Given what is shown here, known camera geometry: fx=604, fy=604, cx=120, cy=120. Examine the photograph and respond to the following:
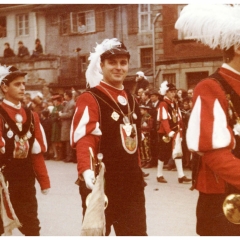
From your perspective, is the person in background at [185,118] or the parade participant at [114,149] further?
the person in background at [185,118]

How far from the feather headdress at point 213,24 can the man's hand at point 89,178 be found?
2.47 feet

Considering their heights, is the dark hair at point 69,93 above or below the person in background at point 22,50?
below

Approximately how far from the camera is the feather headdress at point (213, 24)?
1925 mm

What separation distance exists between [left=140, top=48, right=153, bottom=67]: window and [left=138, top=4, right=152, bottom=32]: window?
189mm

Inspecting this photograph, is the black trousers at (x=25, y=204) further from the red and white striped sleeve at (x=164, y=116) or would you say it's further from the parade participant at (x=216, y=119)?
the red and white striped sleeve at (x=164, y=116)

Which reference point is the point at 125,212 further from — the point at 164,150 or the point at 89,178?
the point at 164,150

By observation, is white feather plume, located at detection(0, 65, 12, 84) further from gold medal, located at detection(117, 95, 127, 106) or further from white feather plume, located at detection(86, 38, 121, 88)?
gold medal, located at detection(117, 95, 127, 106)

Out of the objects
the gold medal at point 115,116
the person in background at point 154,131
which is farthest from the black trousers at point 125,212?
the person in background at point 154,131

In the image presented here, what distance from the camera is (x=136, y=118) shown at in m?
2.78

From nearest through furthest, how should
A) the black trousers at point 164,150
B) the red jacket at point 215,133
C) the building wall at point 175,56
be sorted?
the red jacket at point 215,133 < the building wall at point 175,56 < the black trousers at point 164,150

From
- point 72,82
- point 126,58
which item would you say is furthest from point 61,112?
point 126,58

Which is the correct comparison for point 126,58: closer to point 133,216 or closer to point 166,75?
point 133,216

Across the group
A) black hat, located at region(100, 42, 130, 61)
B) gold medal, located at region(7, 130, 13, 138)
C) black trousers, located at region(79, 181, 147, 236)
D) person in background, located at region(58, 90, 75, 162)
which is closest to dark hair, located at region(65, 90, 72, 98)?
person in background, located at region(58, 90, 75, 162)

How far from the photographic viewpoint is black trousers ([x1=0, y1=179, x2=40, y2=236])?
10.2ft
